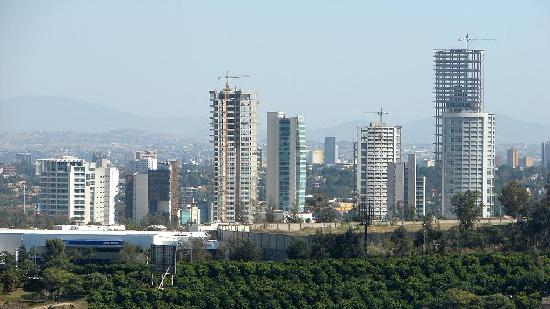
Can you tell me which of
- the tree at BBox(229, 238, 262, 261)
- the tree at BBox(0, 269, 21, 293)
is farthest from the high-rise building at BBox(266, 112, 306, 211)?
the tree at BBox(0, 269, 21, 293)

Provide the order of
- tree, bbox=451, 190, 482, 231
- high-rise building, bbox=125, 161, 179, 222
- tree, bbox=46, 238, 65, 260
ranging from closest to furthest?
tree, bbox=46, 238, 65, 260 → tree, bbox=451, 190, 482, 231 → high-rise building, bbox=125, 161, 179, 222

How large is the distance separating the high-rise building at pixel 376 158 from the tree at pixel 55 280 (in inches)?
1213

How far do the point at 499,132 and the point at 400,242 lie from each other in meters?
117

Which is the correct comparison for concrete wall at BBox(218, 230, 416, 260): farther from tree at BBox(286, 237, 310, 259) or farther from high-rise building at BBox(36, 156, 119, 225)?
high-rise building at BBox(36, 156, 119, 225)

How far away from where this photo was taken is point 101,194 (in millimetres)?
59531

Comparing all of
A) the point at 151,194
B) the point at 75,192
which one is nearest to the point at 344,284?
the point at 75,192

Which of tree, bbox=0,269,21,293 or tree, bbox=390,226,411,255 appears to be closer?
tree, bbox=0,269,21,293

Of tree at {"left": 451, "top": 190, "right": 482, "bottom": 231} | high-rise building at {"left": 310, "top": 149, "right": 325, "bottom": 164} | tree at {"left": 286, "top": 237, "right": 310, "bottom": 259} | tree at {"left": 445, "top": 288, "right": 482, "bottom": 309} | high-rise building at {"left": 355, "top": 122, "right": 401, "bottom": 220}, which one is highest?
high-rise building at {"left": 310, "top": 149, "right": 325, "bottom": 164}

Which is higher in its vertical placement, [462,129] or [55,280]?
[462,129]

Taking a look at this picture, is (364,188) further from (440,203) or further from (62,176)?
(62,176)

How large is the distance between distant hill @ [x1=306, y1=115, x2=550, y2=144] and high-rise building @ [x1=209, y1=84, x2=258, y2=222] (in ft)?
282

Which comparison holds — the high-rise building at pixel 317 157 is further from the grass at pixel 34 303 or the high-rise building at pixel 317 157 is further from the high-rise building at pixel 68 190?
the grass at pixel 34 303

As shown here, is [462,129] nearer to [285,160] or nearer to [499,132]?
[285,160]

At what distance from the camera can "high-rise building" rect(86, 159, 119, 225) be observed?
192 ft
